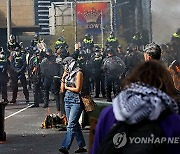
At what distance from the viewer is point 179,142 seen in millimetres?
3523

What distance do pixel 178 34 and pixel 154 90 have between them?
54.5ft

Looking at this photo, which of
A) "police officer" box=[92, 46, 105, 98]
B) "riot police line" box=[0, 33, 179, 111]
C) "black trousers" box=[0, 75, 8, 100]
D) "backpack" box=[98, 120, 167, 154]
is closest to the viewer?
"backpack" box=[98, 120, 167, 154]

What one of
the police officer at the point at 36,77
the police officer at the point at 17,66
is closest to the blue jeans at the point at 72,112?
the police officer at the point at 36,77

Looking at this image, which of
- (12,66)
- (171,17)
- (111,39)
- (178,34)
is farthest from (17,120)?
(111,39)

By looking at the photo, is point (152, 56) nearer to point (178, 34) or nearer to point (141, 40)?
point (178, 34)

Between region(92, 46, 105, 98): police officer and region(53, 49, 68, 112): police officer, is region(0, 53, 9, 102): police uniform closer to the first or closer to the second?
region(53, 49, 68, 112): police officer

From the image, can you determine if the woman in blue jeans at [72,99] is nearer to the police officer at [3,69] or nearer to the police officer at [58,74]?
the police officer at [58,74]

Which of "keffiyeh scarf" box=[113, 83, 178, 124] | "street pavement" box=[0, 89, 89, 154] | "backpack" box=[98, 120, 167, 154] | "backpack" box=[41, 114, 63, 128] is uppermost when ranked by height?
"keffiyeh scarf" box=[113, 83, 178, 124]

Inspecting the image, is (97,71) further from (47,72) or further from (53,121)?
(53,121)

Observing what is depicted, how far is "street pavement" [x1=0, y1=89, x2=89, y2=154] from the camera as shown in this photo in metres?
9.69

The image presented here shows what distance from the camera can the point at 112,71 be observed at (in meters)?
18.8

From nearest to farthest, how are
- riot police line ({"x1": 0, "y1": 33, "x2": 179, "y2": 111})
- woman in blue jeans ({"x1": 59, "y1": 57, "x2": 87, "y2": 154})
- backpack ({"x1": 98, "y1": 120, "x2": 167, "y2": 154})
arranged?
1. backpack ({"x1": 98, "y1": 120, "x2": 167, "y2": 154})
2. woman in blue jeans ({"x1": 59, "y1": 57, "x2": 87, "y2": 154})
3. riot police line ({"x1": 0, "y1": 33, "x2": 179, "y2": 111})

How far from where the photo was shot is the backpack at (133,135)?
3.47 metres

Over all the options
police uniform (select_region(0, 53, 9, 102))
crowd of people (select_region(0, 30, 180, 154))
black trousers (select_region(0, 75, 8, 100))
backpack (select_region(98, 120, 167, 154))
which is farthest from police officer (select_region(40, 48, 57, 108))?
backpack (select_region(98, 120, 167, 154))
